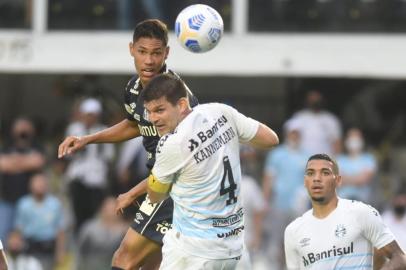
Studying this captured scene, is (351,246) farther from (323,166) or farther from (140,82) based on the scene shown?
(140,82)

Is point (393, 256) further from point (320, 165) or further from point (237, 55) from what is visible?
point (237, 55)

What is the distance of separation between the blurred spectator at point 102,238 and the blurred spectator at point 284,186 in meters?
1.94

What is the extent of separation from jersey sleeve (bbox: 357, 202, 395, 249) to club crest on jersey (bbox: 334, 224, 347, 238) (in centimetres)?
14

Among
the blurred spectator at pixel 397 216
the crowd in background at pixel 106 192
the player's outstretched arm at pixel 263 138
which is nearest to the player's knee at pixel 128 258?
the player's outstretched arm at pixel 263 138

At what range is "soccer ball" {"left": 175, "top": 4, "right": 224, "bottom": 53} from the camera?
8953mm

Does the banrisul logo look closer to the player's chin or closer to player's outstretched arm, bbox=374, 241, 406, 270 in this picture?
player's outstretched arm, bbox=374, 241, 406, 270

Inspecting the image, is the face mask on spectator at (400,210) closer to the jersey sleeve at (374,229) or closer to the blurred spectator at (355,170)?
the blurred spectator at (355,170)

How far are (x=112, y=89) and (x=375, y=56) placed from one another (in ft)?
14.0

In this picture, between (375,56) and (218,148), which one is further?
(375,56)

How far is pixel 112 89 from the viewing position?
64.8 ft

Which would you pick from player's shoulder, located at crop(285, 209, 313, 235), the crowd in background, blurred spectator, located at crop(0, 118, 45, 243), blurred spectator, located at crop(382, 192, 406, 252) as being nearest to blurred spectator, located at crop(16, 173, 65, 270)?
the crowd in background

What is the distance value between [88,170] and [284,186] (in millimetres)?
2586

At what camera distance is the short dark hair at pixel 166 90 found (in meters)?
7.95

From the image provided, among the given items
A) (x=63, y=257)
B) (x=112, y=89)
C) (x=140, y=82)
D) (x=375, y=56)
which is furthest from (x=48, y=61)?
(x=140, y=82)
